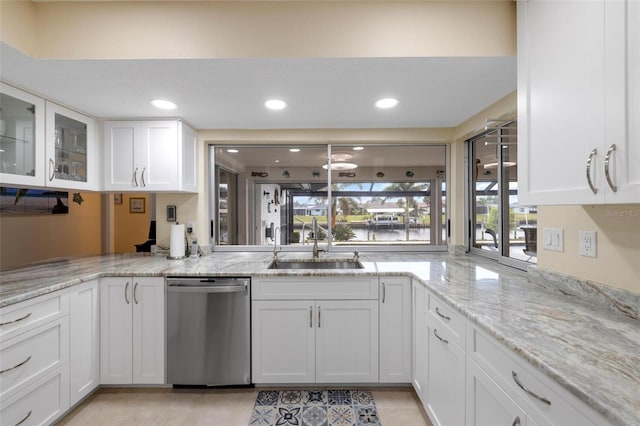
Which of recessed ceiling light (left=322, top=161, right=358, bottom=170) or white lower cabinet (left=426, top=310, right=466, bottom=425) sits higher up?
recessed ceiling light (left=322, top=161, right=358, bottom=170)

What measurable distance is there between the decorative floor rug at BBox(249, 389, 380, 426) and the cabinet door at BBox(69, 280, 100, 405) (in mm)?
1140

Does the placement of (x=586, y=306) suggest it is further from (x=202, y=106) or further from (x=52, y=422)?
(x=52, y=422)

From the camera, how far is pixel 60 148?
213cm

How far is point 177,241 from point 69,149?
1.05 metres

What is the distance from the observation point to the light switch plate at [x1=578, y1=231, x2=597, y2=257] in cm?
132

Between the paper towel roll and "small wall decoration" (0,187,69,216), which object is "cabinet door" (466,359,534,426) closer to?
the paper towel roll

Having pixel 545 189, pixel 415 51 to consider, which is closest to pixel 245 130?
pixel 415 51

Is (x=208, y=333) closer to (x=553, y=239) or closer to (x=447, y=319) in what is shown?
(x=447, y=319)

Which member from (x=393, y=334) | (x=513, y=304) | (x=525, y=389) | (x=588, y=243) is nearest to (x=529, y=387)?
(x=525, y=389)

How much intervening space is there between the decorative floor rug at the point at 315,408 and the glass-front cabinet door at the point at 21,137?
2144mm

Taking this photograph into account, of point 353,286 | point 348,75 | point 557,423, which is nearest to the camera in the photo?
point 557,423

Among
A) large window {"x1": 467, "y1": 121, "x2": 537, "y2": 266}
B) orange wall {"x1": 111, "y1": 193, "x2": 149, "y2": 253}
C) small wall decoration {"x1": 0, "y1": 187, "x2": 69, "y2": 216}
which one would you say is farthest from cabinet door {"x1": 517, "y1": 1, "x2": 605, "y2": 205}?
orange wall {"x1": 111, "y1": 193, "x2": 149, "y2": 253}

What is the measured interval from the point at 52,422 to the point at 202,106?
86.4 inches

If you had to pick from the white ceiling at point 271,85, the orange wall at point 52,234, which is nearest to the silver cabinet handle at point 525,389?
the white ceiling at point 271,85
